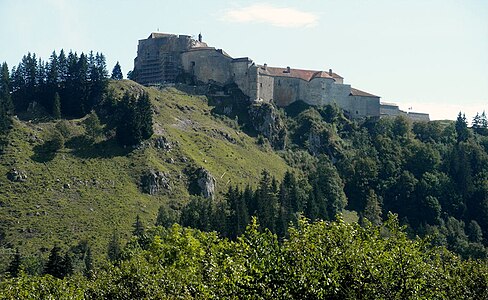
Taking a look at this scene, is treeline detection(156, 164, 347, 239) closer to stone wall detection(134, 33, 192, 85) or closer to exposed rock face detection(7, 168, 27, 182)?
exposed rock face detection(7, 168, 27, 182)

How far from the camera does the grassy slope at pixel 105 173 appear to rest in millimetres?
117438

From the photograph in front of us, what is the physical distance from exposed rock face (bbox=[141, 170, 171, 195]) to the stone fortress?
159ft

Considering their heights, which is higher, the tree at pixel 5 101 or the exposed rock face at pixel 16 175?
the tree at pixel 5 101

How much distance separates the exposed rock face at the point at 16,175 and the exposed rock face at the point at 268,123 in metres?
62.9

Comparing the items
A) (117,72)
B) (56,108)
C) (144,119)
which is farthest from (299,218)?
(117,72)

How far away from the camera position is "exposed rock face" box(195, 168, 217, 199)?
139m

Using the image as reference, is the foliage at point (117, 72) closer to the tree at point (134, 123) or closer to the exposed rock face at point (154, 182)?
the tree at point (134, 123)

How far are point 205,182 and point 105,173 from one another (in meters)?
19.0

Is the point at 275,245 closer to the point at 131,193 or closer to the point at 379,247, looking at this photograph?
the point at 379,247

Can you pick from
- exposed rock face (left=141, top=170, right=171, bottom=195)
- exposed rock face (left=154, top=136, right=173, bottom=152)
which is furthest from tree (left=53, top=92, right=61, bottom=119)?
exposed rock face (left=141, top=170, right=171, bottom=195)

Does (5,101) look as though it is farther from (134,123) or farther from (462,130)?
(462,130)

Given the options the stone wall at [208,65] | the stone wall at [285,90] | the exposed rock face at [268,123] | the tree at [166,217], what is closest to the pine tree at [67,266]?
the tree at [166,217]

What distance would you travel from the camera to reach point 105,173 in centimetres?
13388

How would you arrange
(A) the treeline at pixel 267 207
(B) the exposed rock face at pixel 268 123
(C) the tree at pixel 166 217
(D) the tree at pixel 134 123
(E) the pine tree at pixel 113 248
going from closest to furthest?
(E) the pine tree at pixel 113 248 < (C) the tree at pixel 166 217 < (A) the treeline at pixel 267 207 < (D) the tree at pixel 134 123 < (B) the exposed rock face at pixel 268 123
